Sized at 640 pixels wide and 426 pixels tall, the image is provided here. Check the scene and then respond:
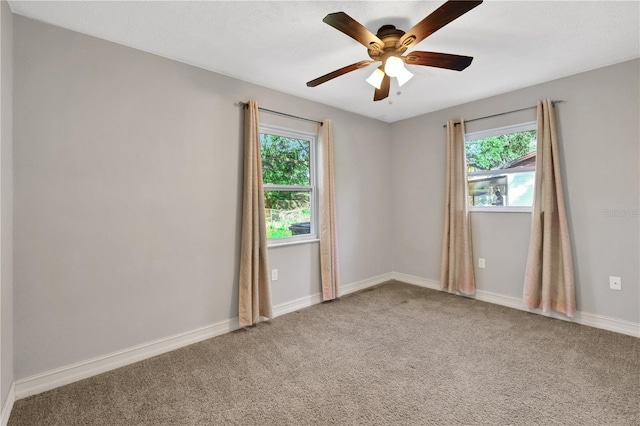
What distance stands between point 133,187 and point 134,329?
1.13 meters

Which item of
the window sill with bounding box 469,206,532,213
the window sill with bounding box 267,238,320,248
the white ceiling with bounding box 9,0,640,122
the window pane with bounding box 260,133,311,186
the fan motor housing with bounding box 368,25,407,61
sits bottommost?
the window sill with bounding box 267,238,320,248

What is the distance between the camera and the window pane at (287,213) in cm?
333

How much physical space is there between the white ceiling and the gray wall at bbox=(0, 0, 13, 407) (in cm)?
30

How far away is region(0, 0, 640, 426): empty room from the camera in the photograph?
1.88 metres

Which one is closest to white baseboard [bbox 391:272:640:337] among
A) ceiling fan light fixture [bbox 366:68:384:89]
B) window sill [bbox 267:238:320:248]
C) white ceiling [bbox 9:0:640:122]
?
window sill [bbox 267:238:320:248]

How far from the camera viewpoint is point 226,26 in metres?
2.11

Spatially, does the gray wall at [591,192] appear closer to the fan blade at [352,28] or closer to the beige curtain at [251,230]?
the fan blade at [352,28]

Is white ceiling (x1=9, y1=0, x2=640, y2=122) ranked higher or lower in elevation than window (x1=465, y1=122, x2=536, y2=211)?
higher

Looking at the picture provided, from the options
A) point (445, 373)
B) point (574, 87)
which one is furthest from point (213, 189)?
point (574, 87)

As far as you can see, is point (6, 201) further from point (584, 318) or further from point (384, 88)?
point (584, 318)

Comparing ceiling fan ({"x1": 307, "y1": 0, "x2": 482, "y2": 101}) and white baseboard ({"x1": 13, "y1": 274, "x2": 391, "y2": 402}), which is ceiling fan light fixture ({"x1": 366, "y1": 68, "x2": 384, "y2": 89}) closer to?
ceiling fan ({"x1": 307, "y1": 0, "x2": 482, "y2": 101})

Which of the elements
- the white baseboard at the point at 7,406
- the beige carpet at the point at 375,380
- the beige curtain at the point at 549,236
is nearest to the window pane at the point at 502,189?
the beige curtain at the point at 549,236

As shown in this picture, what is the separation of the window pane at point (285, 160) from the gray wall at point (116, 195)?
384 millimetres

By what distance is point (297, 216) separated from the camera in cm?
358
